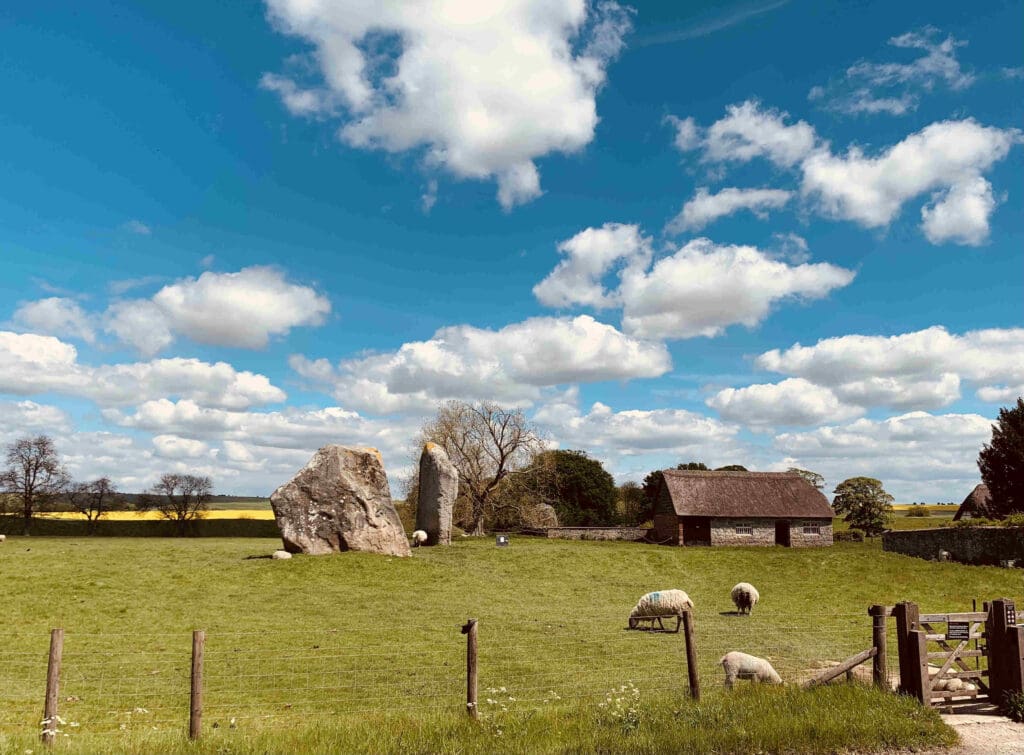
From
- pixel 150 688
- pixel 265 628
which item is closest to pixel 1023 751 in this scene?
pixel 150 688

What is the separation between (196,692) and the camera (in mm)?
9547

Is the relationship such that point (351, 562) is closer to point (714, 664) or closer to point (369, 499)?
point (369, 499)

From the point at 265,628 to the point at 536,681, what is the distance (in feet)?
28.8

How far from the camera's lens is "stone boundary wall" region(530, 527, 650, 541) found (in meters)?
50.1

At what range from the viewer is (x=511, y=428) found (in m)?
56.1

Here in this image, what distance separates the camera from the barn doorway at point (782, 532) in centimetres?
4991

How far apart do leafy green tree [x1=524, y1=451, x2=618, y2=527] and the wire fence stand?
5374 cm

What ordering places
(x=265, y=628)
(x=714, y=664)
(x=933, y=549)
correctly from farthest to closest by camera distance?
(x=933, y=549), (x=265, y=628), (x=714, y=664)

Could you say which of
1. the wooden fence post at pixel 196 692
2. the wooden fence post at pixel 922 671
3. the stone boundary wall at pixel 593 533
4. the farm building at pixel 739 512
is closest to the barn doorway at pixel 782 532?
the farm building at pixel 739 512

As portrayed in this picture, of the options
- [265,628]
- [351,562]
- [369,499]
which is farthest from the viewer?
[369,499]

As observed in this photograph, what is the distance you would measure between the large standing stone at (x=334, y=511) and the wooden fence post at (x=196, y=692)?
2138cm

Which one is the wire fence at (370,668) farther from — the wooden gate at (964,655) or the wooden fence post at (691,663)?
the wooden gate at (964,655)

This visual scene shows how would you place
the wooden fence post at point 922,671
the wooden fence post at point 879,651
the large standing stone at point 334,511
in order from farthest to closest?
1. the large standing stone at point 334,511
2. the wooden fence post at point 879,651
3. the wooden fence post at point 922,671

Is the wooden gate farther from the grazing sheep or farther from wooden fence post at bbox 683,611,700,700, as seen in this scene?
the grazing sheep
